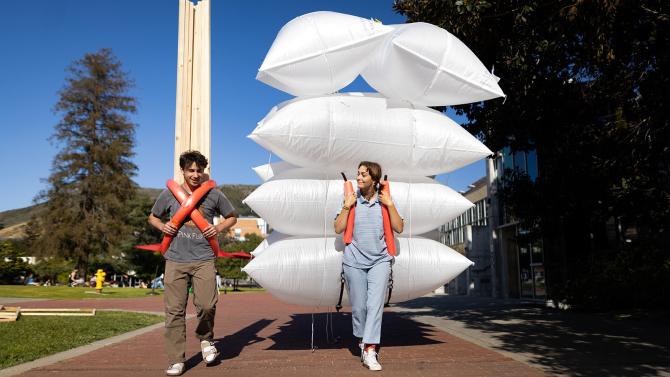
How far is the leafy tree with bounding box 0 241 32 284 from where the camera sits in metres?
34.6

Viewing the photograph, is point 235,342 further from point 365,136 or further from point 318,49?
point 318,49

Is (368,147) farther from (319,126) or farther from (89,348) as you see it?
(89,348)

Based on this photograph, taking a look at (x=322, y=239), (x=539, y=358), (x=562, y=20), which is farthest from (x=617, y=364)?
(x=562, y=20)

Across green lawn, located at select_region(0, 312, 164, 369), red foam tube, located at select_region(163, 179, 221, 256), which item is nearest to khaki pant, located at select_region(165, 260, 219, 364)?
red foam tube, located at select_region(163, 179, 221, 256)

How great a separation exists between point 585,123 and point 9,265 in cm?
3707

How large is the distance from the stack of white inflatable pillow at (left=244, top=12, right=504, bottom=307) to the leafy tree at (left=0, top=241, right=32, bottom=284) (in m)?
36.3

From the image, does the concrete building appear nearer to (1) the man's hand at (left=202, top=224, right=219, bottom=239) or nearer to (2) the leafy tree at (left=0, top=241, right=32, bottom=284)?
(1) the man's hand at (left=202, top=224, right=219, bottom=239)

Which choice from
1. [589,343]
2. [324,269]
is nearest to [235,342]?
[324,269]

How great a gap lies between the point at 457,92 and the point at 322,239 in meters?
1.99

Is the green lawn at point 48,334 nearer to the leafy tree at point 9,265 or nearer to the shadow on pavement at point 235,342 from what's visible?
the shadow on pavement at point 235,342

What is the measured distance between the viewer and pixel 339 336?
6.20 m

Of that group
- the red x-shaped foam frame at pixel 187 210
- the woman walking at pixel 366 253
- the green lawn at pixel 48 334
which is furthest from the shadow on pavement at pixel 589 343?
the green lawn at pixel 48 334

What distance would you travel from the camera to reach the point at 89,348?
219 inches

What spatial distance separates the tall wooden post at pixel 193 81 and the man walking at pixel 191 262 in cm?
174
